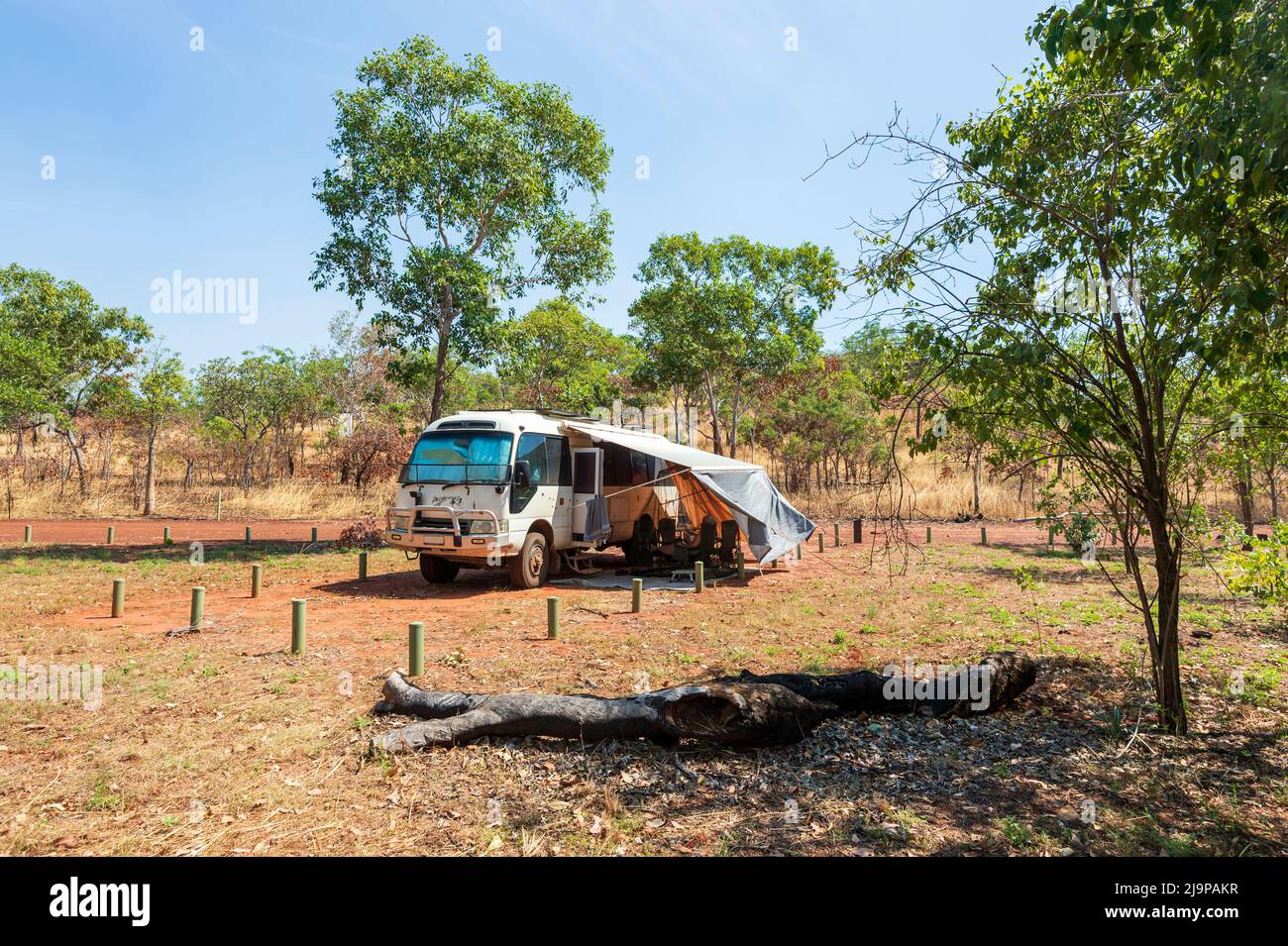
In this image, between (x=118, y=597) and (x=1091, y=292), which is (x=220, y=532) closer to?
(x=118, y=597)

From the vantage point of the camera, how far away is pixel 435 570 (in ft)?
41.4

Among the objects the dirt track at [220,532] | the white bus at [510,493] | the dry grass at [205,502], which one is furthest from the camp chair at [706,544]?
the dry grass at [205,502]

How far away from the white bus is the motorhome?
0.06 feet

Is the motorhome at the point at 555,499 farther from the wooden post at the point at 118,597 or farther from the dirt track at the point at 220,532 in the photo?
the dirt track at the point at 220,532

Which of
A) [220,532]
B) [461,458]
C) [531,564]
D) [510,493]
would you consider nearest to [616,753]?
[510,493]

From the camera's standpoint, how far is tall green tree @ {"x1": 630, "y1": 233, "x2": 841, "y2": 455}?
22.7 meters

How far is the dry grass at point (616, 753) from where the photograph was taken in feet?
13.2

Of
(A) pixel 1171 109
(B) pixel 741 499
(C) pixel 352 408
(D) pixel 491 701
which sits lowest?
(D) pixel 491 701

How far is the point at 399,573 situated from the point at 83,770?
9.19 metres

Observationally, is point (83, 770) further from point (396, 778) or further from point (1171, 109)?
point (1171, 109)

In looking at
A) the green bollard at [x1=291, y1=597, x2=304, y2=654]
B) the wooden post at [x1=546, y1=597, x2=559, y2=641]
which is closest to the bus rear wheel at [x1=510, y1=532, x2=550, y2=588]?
the wooden post at [x1=546, y1=597, x2=559, y2=641]

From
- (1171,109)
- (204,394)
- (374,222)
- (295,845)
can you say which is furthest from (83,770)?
(204,394)

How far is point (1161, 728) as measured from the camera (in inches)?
219

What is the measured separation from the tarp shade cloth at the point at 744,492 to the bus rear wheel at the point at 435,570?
3.29 m
